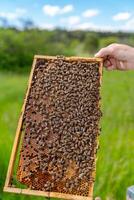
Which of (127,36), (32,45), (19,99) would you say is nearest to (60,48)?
(32,45)

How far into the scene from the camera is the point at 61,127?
4828 mm

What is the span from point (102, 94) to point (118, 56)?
10.3m

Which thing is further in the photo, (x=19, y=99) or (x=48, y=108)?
(x=19, y=99)

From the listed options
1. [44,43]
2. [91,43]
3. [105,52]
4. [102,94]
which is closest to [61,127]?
[105,52]

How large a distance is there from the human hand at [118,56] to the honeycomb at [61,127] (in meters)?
0.13

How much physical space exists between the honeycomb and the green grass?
4.29 feet

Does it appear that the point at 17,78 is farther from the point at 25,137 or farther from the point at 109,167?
the point at 25,137

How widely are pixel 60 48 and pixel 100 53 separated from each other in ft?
64.3

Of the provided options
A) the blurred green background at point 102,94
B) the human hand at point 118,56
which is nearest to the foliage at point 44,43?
the blurred green background at point 102,94

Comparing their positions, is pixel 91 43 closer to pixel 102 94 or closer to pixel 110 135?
pixel 102 94

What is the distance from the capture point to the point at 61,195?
4547mm

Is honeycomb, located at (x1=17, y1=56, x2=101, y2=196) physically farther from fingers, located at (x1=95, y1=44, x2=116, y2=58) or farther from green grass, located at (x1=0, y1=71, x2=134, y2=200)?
green grass, located at (x1=0, y1=71, x2=134, y2=200)

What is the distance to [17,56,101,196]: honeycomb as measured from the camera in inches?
183

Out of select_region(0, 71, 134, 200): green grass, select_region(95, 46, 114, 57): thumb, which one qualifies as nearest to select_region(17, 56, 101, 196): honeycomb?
select_region(95, 46, 114, 57): thumb
